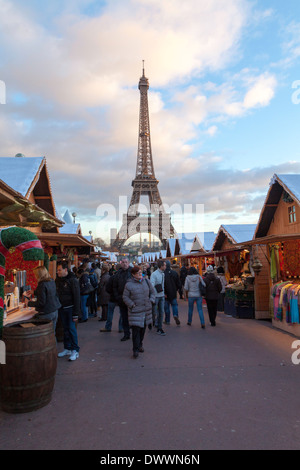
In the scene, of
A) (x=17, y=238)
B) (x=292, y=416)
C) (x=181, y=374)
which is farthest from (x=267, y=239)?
(x=17, y=238)

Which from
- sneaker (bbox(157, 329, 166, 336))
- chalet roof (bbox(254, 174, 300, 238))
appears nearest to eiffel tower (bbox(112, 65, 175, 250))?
chalet roof (bbox(254, 174, 300, 238))

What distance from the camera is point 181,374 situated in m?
4.86

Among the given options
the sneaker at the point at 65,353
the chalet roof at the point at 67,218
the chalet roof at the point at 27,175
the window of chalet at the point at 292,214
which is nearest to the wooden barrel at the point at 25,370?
the sneaker at the point at 65,353

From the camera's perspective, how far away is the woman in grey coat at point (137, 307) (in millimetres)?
5879

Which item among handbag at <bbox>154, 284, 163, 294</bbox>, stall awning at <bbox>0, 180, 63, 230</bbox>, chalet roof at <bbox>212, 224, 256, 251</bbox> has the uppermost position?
chalet roof at <bbox>212, 224, 256, 251</bbox>

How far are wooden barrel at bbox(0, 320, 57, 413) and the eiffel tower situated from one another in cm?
4437

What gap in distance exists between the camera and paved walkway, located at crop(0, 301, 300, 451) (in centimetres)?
301

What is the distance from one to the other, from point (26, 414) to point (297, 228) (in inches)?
354

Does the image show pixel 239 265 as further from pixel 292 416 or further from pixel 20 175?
pixel 292 416

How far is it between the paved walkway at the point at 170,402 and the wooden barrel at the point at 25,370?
0.46 ft

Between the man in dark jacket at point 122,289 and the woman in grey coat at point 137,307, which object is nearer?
the woman in grey coat at point 137,307

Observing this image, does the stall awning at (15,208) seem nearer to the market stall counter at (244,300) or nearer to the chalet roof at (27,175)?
the chalet roof at (27,175)

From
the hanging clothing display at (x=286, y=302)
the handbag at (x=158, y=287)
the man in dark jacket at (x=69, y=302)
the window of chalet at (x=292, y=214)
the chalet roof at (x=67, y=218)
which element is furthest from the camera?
the chalet roof at (x=67, y=218)

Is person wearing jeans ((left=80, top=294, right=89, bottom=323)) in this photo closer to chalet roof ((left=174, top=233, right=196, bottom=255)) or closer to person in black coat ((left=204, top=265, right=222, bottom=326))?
person in black coat ((left=204, top=265, right=222, bottom=326))
